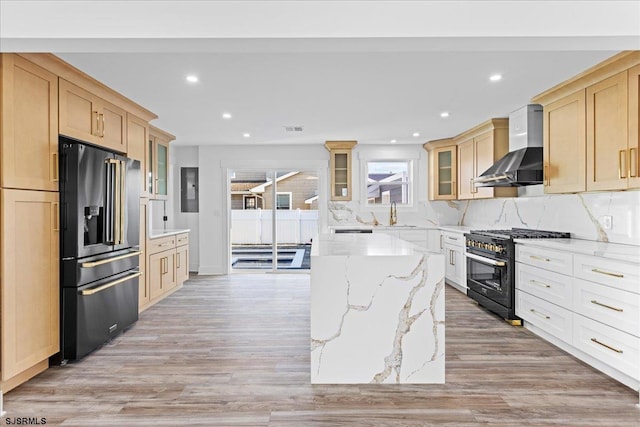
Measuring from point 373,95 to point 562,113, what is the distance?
1777 mm

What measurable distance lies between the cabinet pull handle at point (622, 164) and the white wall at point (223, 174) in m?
4.41

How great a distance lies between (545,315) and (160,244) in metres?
4.24

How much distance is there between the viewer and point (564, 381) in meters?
2.57

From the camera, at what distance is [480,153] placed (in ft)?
17.1

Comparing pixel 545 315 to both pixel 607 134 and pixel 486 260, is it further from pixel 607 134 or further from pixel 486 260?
pixel 607 134

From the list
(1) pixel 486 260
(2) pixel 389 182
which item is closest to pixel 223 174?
(2) pixel 389 182

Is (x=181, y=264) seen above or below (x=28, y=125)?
below

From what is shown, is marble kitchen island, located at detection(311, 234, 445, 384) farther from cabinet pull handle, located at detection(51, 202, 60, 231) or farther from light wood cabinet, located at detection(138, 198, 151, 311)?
light wood cabinet, located at detection(138, 198, 151, 311)

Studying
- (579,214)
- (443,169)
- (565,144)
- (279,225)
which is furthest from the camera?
(279,225)

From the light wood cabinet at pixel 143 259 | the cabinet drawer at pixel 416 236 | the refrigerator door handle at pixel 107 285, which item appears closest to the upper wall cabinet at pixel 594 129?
the cabinet drawer at pixel 416 236

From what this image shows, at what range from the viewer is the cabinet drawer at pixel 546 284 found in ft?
9.80

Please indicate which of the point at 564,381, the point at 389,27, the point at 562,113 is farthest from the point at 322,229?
the point at 389,27

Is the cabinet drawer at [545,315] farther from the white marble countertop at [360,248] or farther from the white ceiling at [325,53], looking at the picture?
the white ceiling at [325,53]

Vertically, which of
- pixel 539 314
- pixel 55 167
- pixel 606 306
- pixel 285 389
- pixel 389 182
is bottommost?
pixel 285 389
